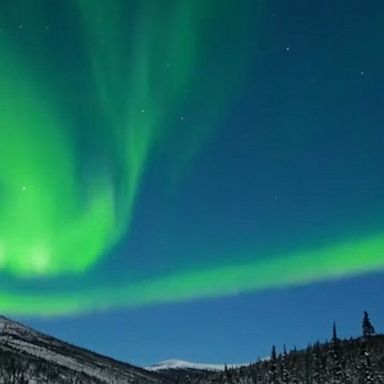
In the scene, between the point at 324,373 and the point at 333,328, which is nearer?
the point at 333,328

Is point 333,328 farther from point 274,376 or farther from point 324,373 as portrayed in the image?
point 324,373

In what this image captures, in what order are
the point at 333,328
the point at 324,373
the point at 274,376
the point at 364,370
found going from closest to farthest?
the point at 364,370
the point at 333,328
the point at 274,376
the point at 324,373

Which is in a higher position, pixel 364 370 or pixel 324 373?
pixel 324 373

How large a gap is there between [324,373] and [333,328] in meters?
47.9

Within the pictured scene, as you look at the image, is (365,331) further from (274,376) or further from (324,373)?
(324,373)

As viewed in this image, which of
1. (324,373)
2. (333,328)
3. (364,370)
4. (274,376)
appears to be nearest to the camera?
(364,370)

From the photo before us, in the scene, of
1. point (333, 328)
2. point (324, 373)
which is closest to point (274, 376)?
point (333, 328)

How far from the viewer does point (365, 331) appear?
8844cm

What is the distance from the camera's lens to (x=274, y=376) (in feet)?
374

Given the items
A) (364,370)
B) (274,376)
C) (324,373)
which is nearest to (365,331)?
(364,370)

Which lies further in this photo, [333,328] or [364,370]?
[333,328]

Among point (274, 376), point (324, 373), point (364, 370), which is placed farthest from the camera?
point (324, 373)

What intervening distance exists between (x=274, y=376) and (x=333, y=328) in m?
22.4

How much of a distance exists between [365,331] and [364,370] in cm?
627
